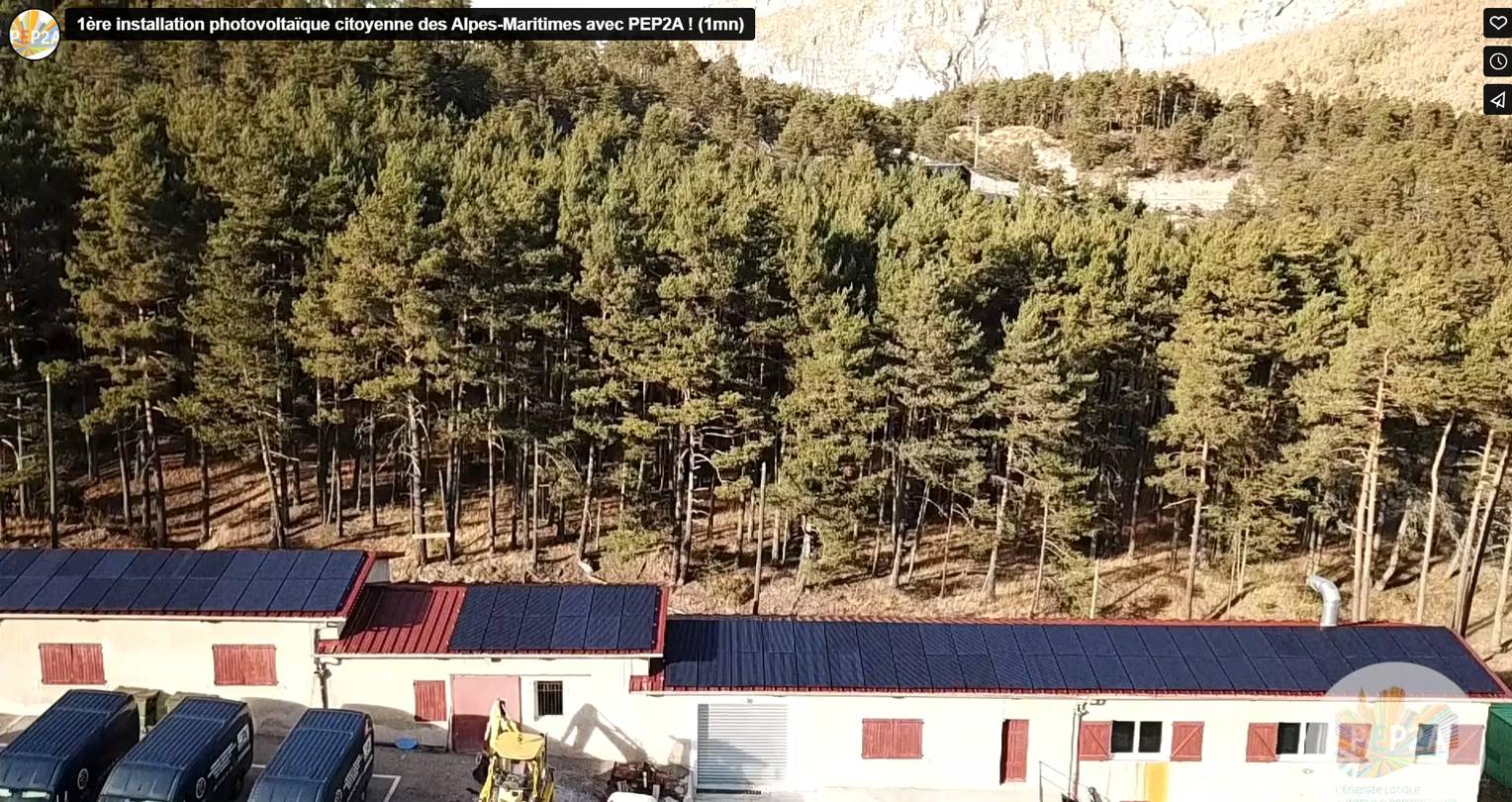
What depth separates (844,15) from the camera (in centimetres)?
19375

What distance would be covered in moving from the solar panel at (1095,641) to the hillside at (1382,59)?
76115 mm

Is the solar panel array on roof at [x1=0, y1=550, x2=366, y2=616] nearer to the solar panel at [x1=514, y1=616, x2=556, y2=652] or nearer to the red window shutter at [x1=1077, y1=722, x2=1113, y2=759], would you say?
the solar panel at [x1=514, y1=616, x2=556, y2=652]

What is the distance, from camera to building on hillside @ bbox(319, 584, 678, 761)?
18.5m

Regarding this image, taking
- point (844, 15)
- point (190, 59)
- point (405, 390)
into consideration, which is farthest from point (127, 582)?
point (844, 15)

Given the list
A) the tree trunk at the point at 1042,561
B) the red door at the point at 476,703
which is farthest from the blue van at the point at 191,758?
the tree trunk at the point at 1042,561

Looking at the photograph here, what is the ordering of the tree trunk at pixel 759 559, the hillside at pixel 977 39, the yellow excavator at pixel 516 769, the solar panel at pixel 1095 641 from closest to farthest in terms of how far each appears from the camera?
1. the yellow excavator at pixel 516 769
2. the solar panel at pixel 1095 641
3. the tree trunk at pixel 759 559
4. the hillside at pixel 977 39

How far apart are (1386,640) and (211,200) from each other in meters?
33.0

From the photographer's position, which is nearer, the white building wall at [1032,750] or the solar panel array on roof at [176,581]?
the white building wall at [1032,750]

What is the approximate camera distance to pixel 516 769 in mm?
16031

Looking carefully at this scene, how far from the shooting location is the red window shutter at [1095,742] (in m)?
18.4

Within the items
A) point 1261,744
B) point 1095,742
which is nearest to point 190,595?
point 1095,742

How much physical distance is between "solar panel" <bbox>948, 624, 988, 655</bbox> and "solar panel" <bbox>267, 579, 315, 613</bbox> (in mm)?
12297

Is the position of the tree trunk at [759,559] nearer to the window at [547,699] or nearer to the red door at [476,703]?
the window at [547,699]

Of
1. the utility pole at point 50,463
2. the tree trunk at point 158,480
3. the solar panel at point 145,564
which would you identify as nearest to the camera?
the solar panel at point 145,564
